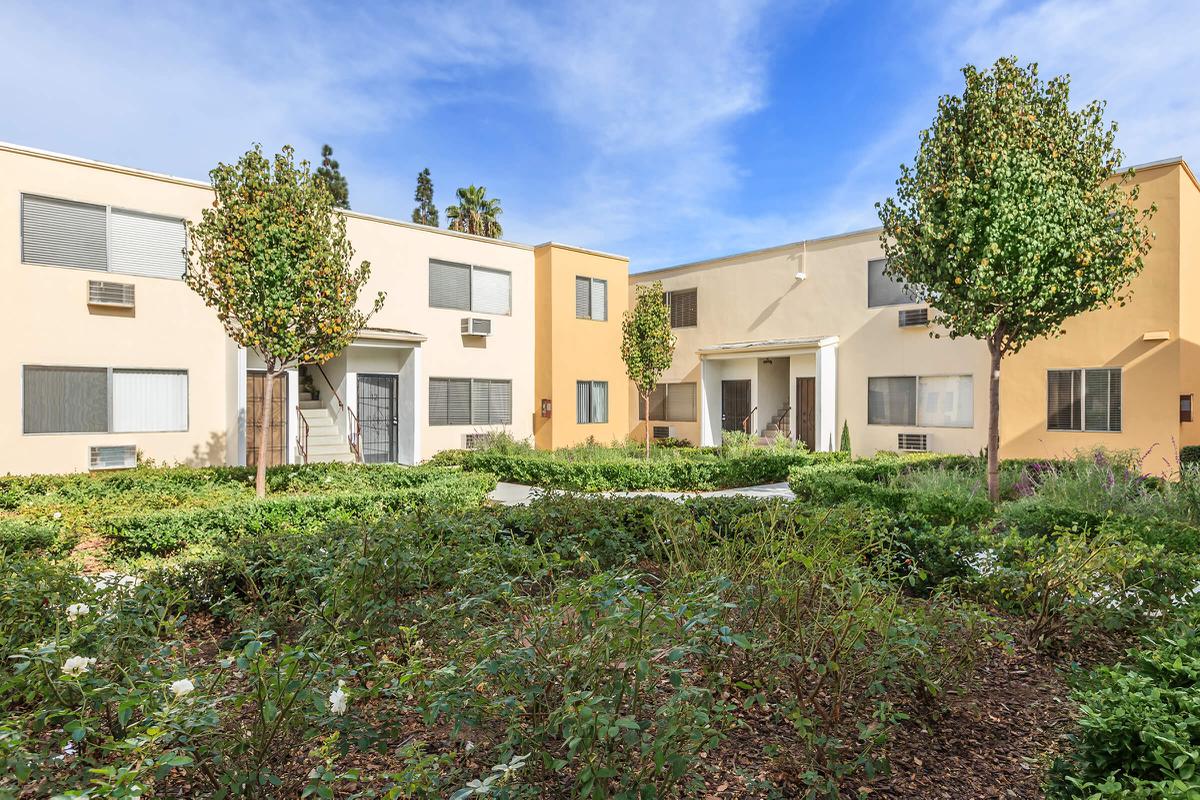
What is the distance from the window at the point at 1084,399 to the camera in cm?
1316

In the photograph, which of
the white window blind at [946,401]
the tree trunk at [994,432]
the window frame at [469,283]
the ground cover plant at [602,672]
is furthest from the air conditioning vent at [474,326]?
the ground cover plant at [602,672]

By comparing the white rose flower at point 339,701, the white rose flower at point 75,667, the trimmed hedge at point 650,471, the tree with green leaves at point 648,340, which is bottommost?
the trimmed hedge at point 650,471

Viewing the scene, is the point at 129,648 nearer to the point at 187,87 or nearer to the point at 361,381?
the point at 187,87

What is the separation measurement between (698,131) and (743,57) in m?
3.50

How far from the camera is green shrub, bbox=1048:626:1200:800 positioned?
208 centimetres

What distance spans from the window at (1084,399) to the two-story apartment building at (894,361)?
23 millimetres

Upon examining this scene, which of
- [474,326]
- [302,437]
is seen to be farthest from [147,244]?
[474,326]

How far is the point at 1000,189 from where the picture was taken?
8.70 m

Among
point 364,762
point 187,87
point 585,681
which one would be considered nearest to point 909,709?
point 585,681

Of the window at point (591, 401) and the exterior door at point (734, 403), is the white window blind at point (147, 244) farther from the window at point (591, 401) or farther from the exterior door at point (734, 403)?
the exterior door at point (734, 403)

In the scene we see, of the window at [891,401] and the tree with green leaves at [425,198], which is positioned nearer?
the window at [891,401]

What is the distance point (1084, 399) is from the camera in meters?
13.5

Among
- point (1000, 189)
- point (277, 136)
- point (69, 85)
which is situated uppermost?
point (69, 85)

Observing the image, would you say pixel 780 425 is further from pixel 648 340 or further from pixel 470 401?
pixel 470 401
